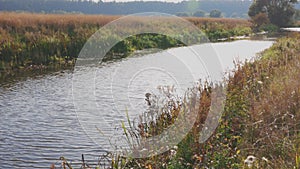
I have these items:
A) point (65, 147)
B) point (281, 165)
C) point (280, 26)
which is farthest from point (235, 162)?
point (280, 26)

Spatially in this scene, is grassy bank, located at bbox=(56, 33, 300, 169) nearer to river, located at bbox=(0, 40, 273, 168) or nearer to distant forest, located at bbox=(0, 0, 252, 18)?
river, located at bbox=(0, 40, 273, 168)

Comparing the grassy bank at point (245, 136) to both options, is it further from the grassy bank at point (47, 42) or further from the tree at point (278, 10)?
the tree at point (278, 10)

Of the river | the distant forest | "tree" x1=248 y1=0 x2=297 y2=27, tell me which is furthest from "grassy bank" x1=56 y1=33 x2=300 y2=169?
the distant forest

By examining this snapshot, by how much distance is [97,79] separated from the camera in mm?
13828

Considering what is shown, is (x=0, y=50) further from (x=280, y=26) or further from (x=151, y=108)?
(x=280, y=26)

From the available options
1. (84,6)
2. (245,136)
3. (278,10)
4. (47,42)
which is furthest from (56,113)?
(84,6)

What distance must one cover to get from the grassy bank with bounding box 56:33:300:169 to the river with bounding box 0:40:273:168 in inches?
50.1

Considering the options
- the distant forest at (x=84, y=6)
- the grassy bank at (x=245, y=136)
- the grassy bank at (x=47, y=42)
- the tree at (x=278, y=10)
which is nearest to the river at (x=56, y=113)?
the grassy bank at (x=245, y=136)

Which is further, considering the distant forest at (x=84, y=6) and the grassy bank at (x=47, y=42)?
the distant forest at (x=84, y=6)

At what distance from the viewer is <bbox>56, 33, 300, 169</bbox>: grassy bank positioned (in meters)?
4.99

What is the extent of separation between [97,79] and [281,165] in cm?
985

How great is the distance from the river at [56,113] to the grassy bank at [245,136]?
127 cm

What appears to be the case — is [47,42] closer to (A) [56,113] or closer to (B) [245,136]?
(A) [56,113]

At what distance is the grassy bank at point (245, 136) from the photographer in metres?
4.99
